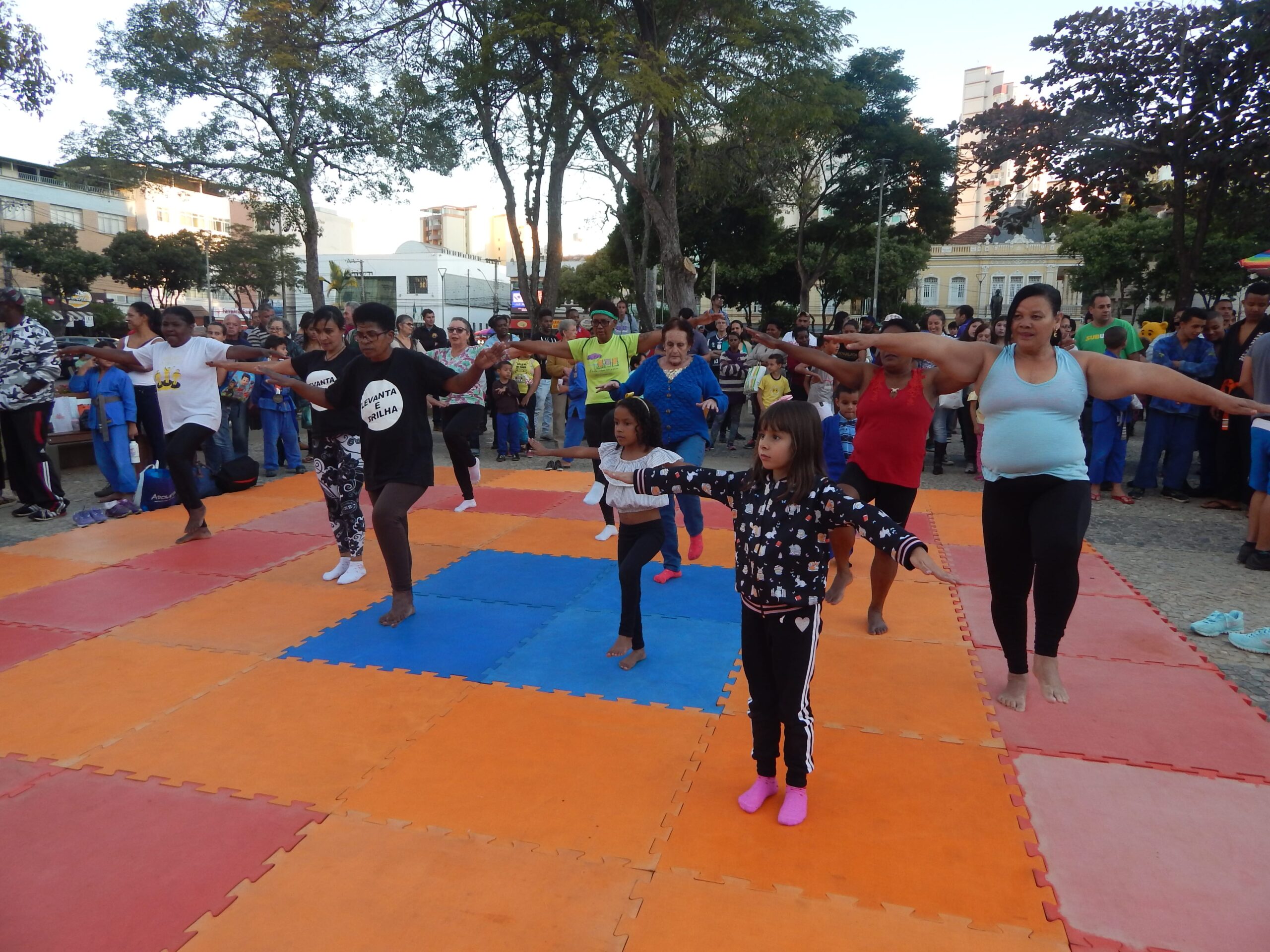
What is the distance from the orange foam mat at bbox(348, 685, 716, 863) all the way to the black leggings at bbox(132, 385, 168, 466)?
21.2 ft

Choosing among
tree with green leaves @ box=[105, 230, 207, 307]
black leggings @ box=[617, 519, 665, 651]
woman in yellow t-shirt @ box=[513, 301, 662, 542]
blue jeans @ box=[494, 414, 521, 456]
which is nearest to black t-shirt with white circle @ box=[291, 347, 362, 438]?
woman in yellow t-shirt @ box=[513, 301, 662, 542]

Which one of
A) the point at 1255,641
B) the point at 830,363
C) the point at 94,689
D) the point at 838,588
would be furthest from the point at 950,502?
the point at 94,689

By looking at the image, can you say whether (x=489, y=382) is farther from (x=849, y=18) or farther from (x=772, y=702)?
(x=849, y=18)

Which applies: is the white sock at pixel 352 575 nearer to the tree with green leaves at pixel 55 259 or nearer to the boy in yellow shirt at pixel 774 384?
the boy in yellow shirt at pixel 774 384

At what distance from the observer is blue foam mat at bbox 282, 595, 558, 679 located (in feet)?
14.8

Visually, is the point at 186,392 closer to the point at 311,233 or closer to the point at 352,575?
the point at 352,575

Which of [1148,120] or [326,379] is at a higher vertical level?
[1148,120]

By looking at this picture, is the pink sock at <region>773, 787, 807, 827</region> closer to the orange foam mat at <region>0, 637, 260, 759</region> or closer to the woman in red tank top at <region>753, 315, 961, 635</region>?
the woman in red tank top at <region>753, 315, 961, 635</region>

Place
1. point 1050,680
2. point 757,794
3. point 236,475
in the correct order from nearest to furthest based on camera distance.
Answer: point 757,794
point 1050,680
point 236,475

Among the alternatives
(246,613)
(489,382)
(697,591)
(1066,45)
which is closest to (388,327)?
(246,613)

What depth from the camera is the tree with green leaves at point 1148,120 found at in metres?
13.5

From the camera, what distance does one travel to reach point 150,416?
8562 mm

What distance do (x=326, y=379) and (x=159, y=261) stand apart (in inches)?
1869

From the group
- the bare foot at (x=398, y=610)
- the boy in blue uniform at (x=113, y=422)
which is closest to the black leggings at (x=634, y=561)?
the bare foot at (x=398, y=610)
